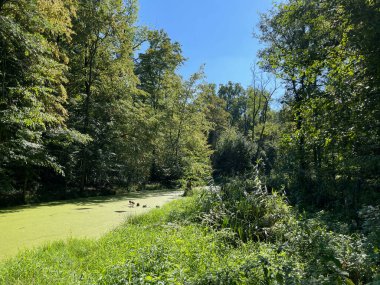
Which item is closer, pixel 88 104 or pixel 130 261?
pixel 130 261

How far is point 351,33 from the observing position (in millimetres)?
3547

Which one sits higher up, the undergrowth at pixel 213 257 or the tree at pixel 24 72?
the tree at pixel 24 72

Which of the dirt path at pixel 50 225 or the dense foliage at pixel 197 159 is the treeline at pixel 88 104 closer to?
the dense foliage at pixel 197 159

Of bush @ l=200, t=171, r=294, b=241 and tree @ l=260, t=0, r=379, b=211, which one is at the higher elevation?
tree @ l=260, t=0, r=379, b=211

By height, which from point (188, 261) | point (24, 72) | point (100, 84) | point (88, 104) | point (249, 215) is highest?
point (100, 84)

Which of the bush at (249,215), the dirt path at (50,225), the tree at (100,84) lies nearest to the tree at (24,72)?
the dirt path at (50,225)

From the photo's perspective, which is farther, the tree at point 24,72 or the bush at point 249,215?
the tree at point 24,72

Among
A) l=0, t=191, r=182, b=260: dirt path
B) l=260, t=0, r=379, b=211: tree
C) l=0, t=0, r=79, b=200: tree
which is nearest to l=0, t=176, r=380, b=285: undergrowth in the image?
l=0, t=191, r=182, b=260: dirt path

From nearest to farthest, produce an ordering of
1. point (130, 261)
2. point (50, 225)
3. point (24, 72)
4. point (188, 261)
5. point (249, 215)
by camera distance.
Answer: point (130, 261), point (188, 261), point (249, 215), point (50, 225), point (24, 72)

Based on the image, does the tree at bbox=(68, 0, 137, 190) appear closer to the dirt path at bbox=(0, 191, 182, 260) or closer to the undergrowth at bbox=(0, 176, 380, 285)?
the dirt path at bbox=(0, 191, 182, 260)

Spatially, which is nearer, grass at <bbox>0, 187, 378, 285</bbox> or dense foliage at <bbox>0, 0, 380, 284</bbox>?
grass at <bbox>0, 187, 378, 285</bbox>

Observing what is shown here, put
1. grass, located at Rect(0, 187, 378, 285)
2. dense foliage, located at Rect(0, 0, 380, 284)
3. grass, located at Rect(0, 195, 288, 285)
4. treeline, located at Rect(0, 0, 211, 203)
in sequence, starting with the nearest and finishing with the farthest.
Result: grass, located at Rect(0, 187, 378, 285), grass, located at Rect(0, 195, 288, 285), dense foliage, located at Rect(0, 0, 380, 284), treeline, located at Rect(0, 0, 211, 203)

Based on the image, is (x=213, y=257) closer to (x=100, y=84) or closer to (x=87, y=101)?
A: (x=87, y=101)

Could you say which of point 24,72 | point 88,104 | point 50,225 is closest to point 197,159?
point 88,104
